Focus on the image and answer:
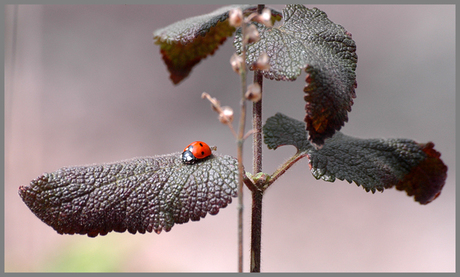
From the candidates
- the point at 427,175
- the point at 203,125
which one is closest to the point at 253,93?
the point at 427,175

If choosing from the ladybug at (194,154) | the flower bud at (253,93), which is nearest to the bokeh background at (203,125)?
the ladybug at (194,154)

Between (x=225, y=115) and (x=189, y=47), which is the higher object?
(x=189, y=47)

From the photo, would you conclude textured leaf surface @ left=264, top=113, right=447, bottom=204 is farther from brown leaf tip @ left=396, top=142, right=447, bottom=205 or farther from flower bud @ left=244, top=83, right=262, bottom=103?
flower bud @ left=244, top=83, right=262, bottom=103

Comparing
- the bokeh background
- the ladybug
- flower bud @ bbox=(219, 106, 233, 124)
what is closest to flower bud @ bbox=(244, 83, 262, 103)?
flower bud @ bbox=(219, 106, 233, 124)

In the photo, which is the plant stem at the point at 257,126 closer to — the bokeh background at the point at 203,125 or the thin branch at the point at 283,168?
the thin branch at the point at 283,168

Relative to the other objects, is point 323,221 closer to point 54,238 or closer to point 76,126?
point 54,238

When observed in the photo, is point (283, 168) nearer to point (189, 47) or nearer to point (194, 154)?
point (194, 154)
